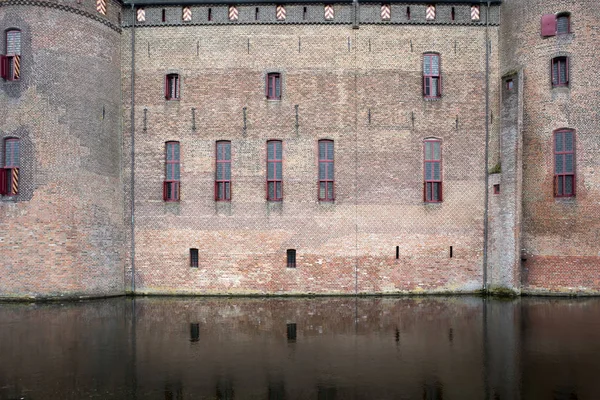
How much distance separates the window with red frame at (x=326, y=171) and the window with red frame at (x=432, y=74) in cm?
359

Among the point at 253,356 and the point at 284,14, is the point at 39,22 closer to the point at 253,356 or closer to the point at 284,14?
the point at 284,14

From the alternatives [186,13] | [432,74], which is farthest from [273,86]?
[432,74]

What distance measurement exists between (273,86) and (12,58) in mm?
7609

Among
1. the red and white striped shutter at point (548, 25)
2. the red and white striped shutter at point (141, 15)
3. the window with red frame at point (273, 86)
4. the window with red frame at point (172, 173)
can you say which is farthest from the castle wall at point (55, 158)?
the red and white striped shutter at point (548, 25)

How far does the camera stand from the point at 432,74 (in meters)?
18.2

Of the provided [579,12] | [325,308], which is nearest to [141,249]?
[325,308]

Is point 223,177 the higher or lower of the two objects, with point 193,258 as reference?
higher

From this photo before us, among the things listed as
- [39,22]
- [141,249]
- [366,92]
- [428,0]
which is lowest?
[141,249]

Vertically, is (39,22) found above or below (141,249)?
above

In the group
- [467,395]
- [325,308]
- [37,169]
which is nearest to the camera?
[467,395]

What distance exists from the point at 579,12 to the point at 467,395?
1417 centimetres

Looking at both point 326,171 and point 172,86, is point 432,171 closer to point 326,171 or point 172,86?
point 326,171

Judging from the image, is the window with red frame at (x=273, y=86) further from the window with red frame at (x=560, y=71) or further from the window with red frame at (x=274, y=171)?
the window with red frame at (x=560, y=71)

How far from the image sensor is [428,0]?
707 inches
